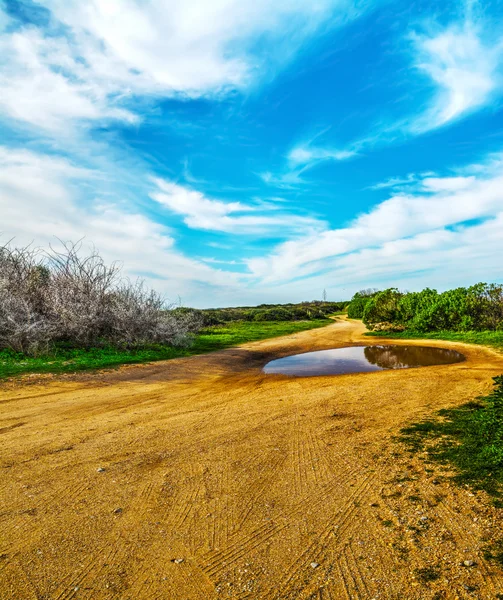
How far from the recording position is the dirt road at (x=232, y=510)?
272 centimetres

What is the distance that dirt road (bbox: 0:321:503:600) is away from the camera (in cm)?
272

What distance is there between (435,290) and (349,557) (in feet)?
97.7

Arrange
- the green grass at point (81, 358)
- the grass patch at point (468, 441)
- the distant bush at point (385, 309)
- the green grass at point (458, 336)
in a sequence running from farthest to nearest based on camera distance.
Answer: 1. the distant bush at point (385, 309)
2. the green grass at point (458, 336)
3. the green grass at point (81, 358)
4. the grass patch at point (468, 441)

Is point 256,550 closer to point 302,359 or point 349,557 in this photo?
point 349,557

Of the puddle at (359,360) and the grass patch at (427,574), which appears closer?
the grass patch at (427,574)

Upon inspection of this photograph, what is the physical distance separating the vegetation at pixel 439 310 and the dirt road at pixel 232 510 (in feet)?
66.0

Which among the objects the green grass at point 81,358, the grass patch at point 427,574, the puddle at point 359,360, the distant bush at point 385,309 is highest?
the distant bush at point 385,309

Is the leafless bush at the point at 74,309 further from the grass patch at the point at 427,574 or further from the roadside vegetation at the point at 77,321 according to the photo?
the grass patch at the point at 427,574

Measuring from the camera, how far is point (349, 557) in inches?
115

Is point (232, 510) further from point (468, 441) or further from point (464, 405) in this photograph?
point (464, 405)

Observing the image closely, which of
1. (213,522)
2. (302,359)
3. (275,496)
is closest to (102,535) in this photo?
(213,522)

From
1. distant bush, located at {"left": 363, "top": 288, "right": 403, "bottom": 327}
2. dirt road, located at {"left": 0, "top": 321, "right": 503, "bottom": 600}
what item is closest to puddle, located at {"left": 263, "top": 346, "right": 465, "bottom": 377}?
dirt road, located at {"left": 0, "top": 321, "right": 503, "bottom": 600}

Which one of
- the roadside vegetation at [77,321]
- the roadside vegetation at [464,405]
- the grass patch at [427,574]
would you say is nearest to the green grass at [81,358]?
the roadside vegetation at [77,321]

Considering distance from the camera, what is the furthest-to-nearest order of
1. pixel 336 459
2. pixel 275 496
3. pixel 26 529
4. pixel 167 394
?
pixel 167 394 < pixel 336 459 < pixel 275 496 < pixel 26 529
